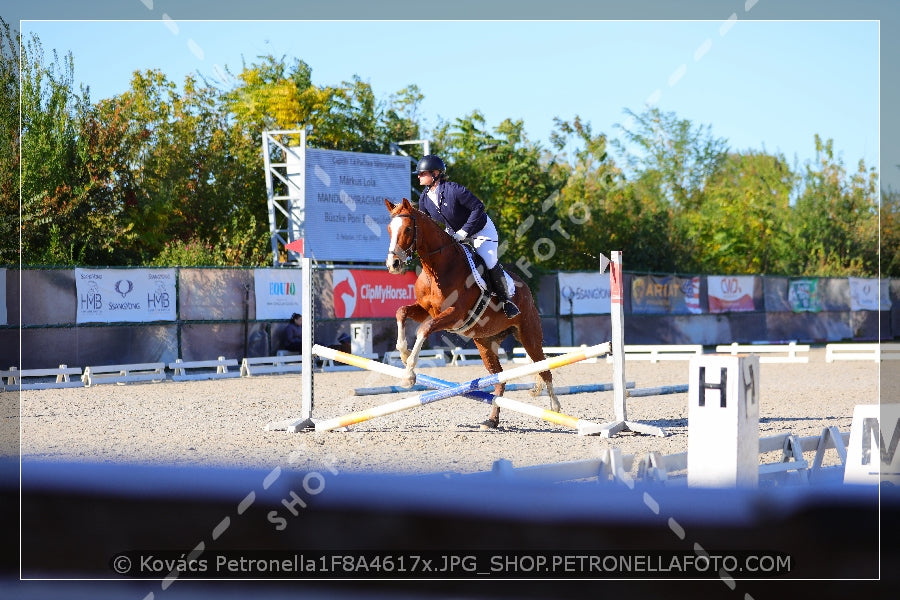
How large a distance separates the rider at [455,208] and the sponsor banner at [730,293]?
21096mm

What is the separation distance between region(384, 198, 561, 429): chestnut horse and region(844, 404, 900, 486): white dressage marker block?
3.50 m

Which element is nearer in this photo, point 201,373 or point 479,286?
point 479,286

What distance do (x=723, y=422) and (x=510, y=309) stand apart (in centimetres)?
454

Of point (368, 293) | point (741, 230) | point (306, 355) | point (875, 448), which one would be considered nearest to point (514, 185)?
point (368, 293)

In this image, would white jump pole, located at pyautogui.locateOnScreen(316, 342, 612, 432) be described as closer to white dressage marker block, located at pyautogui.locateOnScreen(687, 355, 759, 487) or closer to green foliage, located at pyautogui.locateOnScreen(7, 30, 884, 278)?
white dressage marker block, located at pyautogui.locateOnScreen(687, 355, 759, 487)

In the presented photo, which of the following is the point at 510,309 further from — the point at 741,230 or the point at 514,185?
the point at 741,230

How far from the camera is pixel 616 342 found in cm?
771

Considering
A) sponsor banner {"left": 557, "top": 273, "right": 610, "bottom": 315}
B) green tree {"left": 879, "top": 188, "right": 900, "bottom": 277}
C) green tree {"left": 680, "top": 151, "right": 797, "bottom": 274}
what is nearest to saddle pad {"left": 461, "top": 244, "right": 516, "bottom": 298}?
sponsor banner {"left": 557, "top": 273, "right": 610, "bottom": 315}

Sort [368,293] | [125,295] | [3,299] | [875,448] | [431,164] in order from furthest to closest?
[368,293] → [125,295] → [3,299] → [431,164] → [875,448]

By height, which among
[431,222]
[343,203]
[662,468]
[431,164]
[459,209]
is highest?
A: [343,203]

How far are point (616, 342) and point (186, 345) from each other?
41.0 ft

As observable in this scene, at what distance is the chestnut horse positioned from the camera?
26.8ft

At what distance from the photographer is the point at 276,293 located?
20000mm

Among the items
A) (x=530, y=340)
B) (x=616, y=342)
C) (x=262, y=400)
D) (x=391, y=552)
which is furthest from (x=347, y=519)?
(x=262, y=400)
